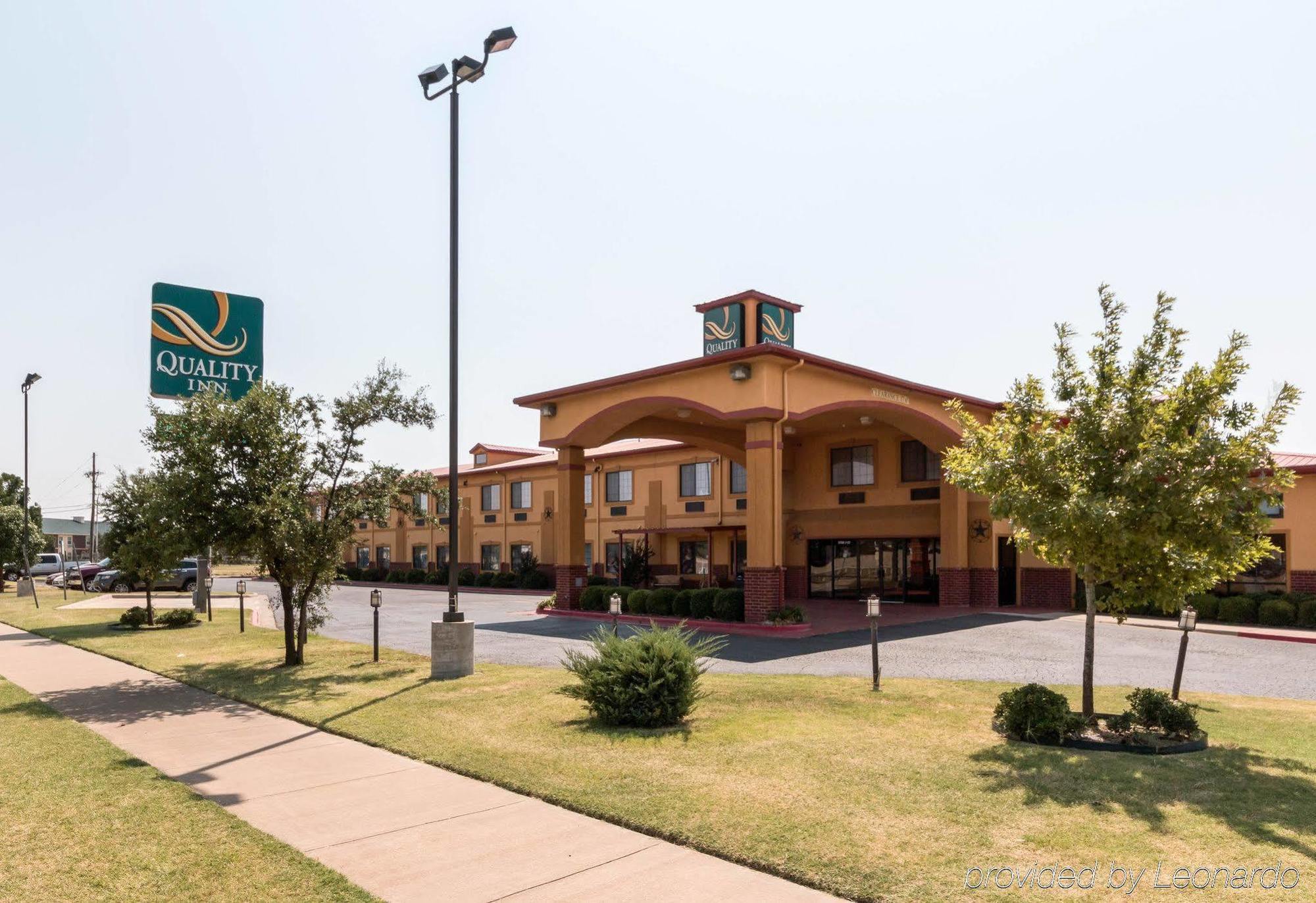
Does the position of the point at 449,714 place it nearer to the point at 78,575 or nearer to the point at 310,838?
the point at 310,838

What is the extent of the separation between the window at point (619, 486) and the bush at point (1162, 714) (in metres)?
29.6

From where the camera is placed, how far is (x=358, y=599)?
35312mm

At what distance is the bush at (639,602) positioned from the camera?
24.3 m

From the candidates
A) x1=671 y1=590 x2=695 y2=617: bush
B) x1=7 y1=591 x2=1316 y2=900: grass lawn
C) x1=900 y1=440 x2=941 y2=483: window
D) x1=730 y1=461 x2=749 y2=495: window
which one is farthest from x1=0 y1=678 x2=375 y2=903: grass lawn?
x1=730 y1=461 x2=749 y2=495: window

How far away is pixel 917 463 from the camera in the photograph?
28781 millimetres

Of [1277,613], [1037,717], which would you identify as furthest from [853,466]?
[1037,717]

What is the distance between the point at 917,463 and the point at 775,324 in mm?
6293

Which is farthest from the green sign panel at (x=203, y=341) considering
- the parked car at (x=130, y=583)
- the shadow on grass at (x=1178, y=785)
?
the parked car at (x=130, y=583)

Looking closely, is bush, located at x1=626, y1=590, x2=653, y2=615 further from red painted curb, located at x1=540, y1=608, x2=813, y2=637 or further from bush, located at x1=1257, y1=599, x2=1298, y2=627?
bush, located at x1=1257, y1=599, x2=1298, y2=627

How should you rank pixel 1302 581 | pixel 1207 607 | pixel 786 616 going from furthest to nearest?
pixel 1207 607 < pixel 1302 581 < pixel 786 616

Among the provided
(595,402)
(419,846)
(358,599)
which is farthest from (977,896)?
(358,599)

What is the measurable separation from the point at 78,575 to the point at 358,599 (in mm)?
22770

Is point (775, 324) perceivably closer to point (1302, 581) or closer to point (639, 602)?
point (639, 602)

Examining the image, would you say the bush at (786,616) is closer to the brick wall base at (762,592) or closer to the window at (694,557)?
the brick wall base at (762,592)
